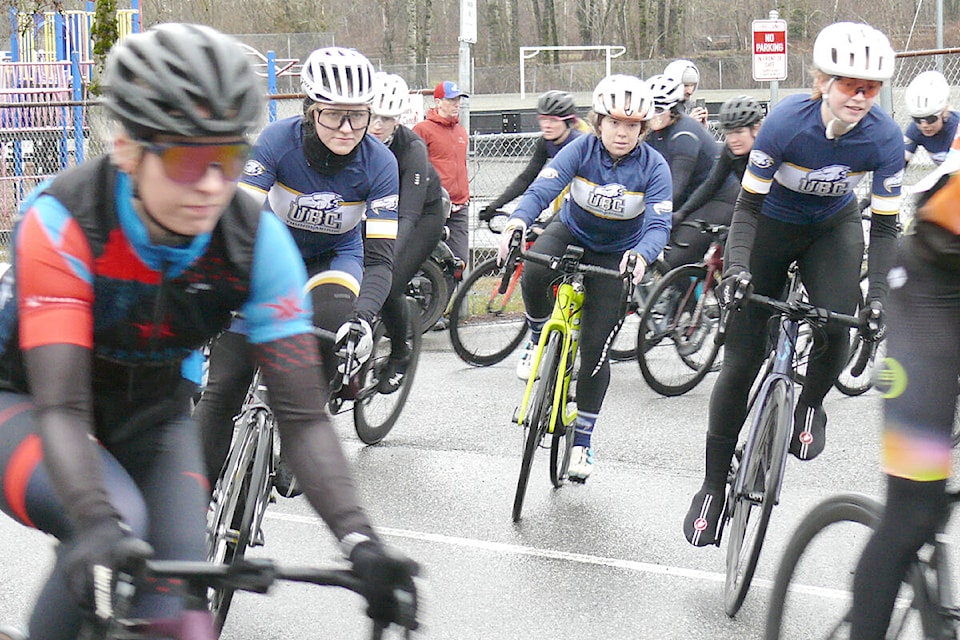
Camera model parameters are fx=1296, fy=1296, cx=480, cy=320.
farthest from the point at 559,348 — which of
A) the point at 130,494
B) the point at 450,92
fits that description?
the point at 450,92

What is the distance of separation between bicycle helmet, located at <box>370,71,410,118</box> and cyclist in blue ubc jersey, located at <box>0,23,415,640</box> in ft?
18.7

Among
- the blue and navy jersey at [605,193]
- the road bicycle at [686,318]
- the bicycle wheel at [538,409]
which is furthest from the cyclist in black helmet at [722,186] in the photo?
the bicycle wheel at [538,409]

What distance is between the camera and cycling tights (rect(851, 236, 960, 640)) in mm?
2926

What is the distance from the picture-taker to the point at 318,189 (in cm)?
572

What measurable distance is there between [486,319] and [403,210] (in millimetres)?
2898

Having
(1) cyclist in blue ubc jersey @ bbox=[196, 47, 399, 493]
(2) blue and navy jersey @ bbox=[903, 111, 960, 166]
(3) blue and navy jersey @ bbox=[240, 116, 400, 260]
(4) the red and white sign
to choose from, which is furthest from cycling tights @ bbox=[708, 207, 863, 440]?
(4) the red and white sign

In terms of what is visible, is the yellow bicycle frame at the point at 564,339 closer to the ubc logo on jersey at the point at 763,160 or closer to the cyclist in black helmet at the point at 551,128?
the ubc logo on jersey at the point at 763,160

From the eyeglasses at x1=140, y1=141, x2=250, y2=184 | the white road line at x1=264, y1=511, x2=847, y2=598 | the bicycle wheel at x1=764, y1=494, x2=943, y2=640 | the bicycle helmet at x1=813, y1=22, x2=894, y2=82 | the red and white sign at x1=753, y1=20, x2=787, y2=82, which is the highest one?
the red and white sign at x1=753, y1=20, x2=787, y2=82

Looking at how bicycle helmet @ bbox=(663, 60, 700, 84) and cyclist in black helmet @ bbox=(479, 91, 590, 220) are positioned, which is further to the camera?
bicycle helmet @ bbox=(663, 60, 700, 84)

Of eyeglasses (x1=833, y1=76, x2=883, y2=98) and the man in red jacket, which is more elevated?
eyeglasses (x1=833, y1=76, x2=883, y2=98)

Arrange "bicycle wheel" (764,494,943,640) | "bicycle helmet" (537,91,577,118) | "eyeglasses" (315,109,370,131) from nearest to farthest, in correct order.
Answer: "bicycle wheel" (764,494,943,640) → "eyeglasses" (315,109,370,131) → "bicycle helmet" (537,91,577,118)

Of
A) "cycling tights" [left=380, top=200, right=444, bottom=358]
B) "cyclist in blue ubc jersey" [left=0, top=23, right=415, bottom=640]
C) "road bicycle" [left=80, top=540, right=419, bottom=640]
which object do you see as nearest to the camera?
"road bicycle" [left=80, top=540, right=419, bottom=640]

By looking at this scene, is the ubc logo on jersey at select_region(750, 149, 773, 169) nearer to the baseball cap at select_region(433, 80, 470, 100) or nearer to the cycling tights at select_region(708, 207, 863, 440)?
the cycling tights at select_region(708, 207, 863, 440)

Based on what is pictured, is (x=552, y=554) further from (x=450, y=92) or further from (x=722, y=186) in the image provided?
(x=450, y=92)
